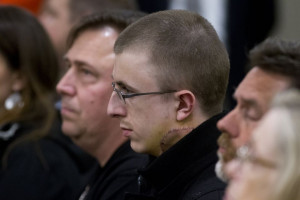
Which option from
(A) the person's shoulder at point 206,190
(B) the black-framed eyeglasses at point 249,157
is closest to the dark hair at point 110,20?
(A) the person's shoulder at point 206,190

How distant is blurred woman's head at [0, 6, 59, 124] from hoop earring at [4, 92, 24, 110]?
13 mm

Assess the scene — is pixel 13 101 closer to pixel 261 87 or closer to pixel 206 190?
pixel 206 190

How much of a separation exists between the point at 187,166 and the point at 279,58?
29.9 inches

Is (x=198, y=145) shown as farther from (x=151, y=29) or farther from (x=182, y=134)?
(x=151, y=29)

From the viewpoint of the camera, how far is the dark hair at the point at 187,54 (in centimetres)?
300

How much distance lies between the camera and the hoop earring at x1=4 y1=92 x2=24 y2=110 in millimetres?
4676

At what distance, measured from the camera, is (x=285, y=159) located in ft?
6.10

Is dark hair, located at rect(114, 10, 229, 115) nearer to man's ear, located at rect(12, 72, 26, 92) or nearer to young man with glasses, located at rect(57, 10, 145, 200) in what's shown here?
young man with glasses, located at rect(57, 10, 145, 200)

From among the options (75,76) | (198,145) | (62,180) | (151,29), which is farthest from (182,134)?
(62,180)

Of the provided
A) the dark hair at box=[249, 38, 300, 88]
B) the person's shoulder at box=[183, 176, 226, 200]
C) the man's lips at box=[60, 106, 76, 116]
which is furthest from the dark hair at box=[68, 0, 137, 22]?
the dark hair at box=[249, 38, 300, 88]

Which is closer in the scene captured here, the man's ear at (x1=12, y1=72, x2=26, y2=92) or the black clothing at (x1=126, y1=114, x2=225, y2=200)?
the black clothing at (x1=126, y1=114, x2=225, y2=200)

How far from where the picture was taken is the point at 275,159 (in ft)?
6.26

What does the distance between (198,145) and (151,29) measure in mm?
477

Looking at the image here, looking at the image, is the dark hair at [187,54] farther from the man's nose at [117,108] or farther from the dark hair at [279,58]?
the dark hair at [279,58]
